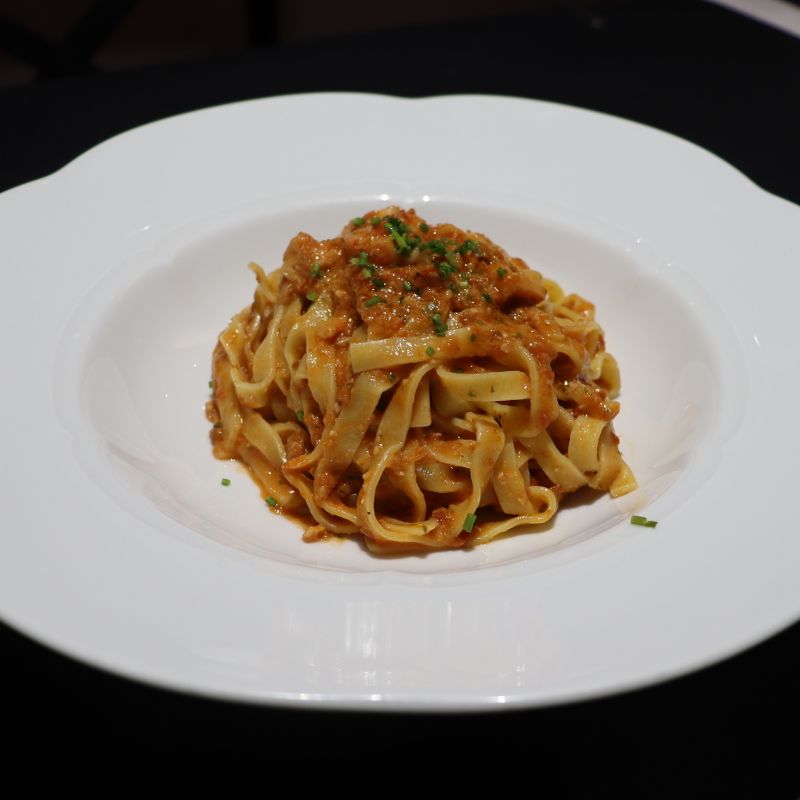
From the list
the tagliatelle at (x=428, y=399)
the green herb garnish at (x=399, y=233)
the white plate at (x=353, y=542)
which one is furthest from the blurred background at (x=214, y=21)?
the tagliatelle at (x=428, y=399)

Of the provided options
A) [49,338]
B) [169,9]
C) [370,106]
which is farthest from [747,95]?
[169,9]

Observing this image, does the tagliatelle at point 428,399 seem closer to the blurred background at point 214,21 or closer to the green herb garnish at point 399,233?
the green herb garnish at point 399,233

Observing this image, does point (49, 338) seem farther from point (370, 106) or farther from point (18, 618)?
point (370, 106)

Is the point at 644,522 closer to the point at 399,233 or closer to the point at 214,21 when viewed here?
the point at 399,233

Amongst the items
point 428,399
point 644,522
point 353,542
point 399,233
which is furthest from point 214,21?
point 644,522

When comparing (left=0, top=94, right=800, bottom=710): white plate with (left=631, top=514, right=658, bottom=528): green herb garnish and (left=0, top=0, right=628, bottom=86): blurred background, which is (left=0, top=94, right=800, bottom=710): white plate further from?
(left=0, top=0, right=628, bottom=86): blurred background

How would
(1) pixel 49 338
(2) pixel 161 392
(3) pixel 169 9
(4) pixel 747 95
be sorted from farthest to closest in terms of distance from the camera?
(3) pixel 169 9 → (4) pixel 747 95 → (2) pixel 161 392 → (1) pixel 49 338

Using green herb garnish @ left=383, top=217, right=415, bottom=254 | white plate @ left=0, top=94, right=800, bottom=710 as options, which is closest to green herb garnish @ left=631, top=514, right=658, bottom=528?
white plate @ left=0, top=94, right=800, bottom=710
